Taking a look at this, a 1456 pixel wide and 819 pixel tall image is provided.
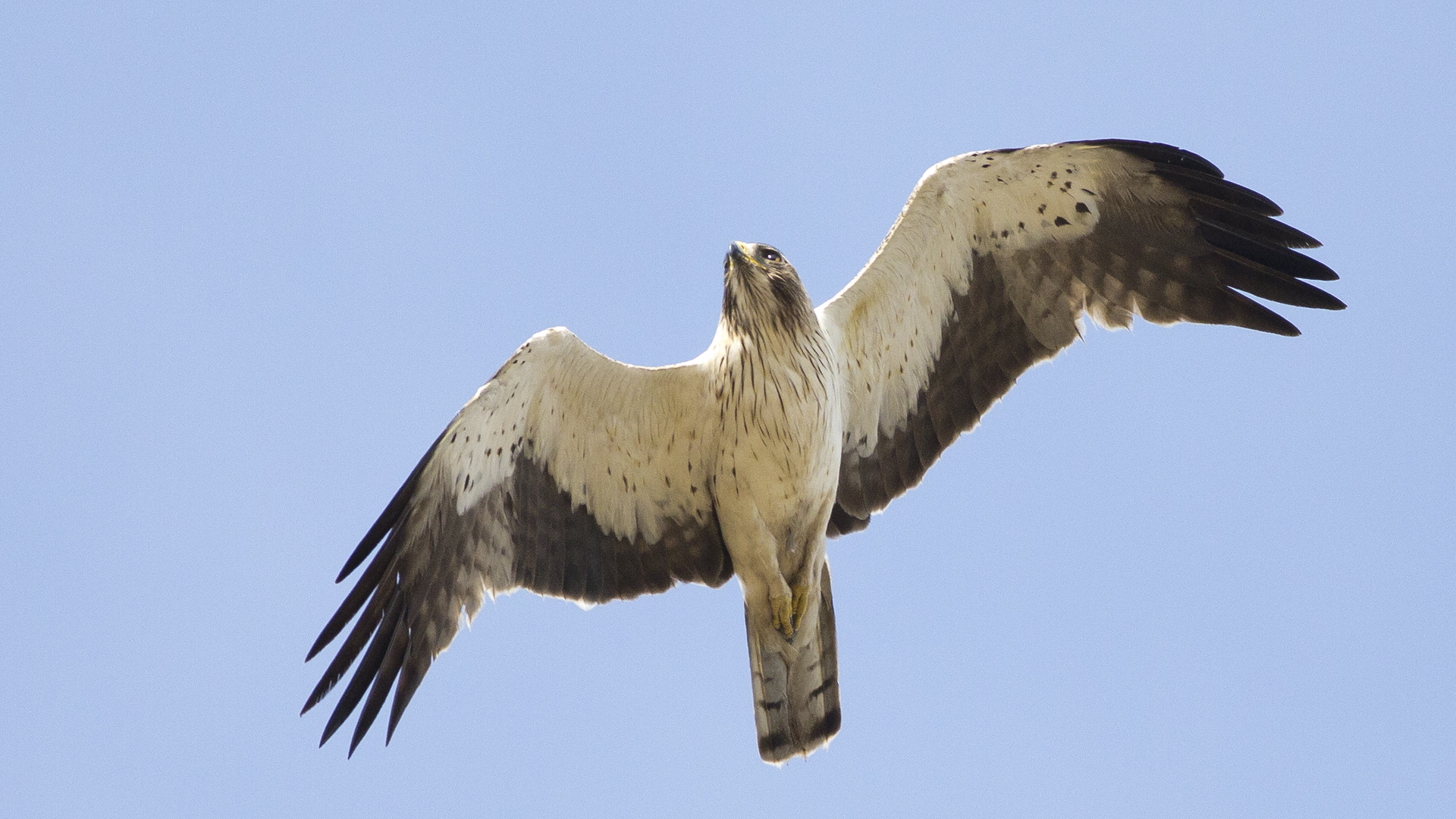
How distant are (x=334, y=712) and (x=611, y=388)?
7.99 feet

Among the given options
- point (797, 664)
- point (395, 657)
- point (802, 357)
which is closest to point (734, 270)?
point (802, 357)

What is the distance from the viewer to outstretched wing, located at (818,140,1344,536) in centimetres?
787

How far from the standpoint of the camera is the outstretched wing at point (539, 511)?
7.40 metres

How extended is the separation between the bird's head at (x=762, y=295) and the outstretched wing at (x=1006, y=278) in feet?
1.47

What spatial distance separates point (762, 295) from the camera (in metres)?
7.51

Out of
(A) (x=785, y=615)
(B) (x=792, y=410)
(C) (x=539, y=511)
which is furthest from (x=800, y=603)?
(C) (x=539, y=511)

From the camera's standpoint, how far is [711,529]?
812 centimetres

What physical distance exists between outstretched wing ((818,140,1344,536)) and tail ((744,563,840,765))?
32.7 inches

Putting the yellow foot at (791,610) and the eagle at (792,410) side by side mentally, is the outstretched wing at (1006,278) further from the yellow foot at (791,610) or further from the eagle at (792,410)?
the yellow foot at (791,610)

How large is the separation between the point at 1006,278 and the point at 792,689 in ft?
9.67

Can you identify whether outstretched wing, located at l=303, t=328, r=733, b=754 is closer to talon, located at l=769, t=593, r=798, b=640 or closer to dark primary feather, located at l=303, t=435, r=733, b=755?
dark primary feather, located at l=303, t=435, r=733, b=755

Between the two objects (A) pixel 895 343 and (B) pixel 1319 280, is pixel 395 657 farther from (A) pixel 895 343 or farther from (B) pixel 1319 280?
(B) pixel 1319 280

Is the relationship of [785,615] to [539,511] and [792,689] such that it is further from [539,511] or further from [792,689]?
[539,511]

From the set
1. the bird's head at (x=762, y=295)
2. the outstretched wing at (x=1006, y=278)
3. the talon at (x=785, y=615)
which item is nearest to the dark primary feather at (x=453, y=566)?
the talon at (x=785, y=615)
